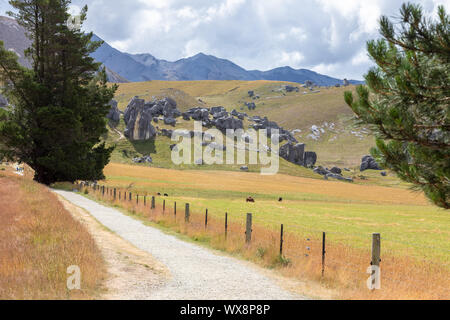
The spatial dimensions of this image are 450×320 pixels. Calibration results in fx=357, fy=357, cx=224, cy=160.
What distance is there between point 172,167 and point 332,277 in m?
118

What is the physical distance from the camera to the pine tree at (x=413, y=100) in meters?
10.2

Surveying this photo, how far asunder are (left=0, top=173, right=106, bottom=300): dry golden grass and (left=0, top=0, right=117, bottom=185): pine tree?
29.1m

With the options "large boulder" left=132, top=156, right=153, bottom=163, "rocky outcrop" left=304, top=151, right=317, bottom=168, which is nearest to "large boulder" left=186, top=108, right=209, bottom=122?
"rocky outcrop" left=304, top=151, right=317, bottom=168

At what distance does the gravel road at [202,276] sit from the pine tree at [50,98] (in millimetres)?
31179

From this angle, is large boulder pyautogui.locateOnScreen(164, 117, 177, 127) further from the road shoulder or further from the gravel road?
the road shoulder

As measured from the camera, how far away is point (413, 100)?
10.9m

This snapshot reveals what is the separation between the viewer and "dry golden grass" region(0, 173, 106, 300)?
307 inches

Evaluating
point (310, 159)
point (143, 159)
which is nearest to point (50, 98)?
point (143, 159)

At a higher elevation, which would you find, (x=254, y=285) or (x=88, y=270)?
(x=88, y=270)

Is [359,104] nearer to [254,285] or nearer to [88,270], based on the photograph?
[254,285]

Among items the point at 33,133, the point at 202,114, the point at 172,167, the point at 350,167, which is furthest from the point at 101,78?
the point at 350,167

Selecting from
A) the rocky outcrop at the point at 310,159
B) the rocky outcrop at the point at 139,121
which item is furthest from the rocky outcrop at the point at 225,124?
the rocky outcrop at the point at 310,159
